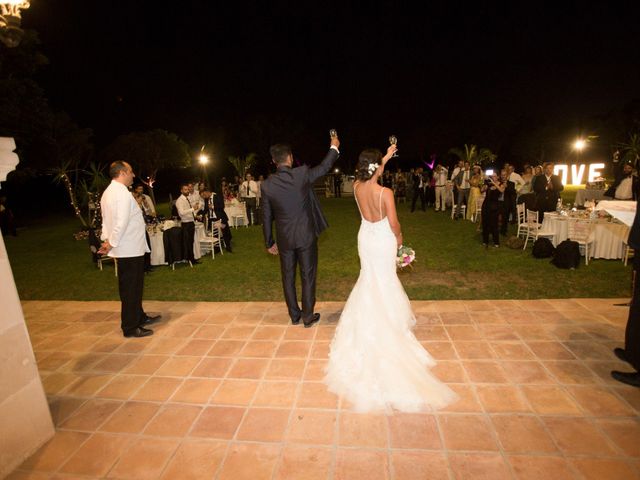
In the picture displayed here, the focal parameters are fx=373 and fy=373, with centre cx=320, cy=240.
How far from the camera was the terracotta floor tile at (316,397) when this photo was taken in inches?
119

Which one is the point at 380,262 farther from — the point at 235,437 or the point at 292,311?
the point at 235,437

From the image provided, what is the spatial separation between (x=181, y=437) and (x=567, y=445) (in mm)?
2702

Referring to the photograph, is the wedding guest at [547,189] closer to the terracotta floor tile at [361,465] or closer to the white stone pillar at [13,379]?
the terracotta floor tile at [361,465]

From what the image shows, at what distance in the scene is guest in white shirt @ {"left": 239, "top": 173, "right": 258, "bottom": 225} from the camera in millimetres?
13008

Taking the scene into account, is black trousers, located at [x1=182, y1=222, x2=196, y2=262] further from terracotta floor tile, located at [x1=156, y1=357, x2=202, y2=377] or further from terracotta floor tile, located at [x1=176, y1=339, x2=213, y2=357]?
terracotta floor tile, located at [x1=156, y1=357, x2=202, y2=377]

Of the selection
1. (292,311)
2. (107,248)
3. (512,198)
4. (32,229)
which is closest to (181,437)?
(292,311)

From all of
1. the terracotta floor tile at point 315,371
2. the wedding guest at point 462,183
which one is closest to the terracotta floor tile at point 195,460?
the terracotta floor tile at point 315,371

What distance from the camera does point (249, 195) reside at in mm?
13070

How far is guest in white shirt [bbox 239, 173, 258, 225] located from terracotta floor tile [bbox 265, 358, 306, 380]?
32.2 ft

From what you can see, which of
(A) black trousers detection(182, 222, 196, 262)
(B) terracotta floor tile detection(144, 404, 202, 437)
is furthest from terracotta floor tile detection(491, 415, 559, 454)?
(A) black trousers detection(182, 222, 196, 262)

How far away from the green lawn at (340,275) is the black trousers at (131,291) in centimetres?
142

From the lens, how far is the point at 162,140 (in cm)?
2759

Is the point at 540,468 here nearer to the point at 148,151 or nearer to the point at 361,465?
the point at 361,465

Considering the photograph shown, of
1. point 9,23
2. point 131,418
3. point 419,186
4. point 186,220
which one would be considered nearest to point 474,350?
point 131,418
